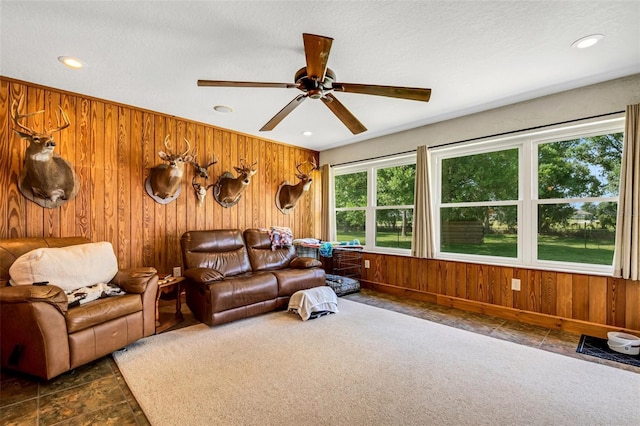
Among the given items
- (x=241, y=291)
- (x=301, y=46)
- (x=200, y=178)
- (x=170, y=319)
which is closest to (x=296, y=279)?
(x=241, y=291)

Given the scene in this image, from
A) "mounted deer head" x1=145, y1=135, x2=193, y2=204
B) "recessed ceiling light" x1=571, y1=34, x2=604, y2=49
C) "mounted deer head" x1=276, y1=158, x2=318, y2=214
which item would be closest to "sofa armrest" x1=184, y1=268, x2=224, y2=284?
"mounted deer head" x1=145, y1=135, x2=193, y2=204

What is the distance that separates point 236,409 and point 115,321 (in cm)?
141

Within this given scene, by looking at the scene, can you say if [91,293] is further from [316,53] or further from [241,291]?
[316,53]

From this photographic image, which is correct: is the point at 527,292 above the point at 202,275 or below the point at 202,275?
below

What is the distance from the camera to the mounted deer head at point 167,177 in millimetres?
3598

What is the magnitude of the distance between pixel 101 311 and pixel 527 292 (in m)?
4.38

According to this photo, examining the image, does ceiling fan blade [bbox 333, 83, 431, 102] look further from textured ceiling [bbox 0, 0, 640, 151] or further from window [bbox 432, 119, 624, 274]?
window [bbox 432, 119, 624, 274]

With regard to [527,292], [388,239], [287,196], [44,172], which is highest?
[44,172]

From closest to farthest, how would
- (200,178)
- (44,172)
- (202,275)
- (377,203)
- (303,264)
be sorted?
(44,172)
(202,275)
(303,264)
(200,178)
(377,203)

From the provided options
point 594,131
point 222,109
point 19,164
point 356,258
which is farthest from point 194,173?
point 594,131

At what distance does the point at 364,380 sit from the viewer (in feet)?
7.14

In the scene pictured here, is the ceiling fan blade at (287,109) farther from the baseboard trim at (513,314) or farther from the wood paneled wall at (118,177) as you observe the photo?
the baseboard trim at (513,314)

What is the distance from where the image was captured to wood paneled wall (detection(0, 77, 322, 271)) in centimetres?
295

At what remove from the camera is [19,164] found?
2.96 meters
